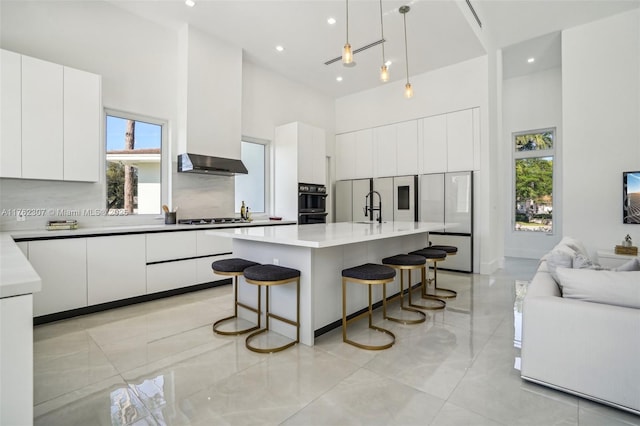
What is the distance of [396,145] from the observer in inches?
250

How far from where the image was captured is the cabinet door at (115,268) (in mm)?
3307

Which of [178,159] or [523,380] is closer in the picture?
[523,380]

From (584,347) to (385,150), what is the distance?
520 centimetres

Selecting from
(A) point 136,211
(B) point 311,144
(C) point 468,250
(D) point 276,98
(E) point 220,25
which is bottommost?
(C) point 468,250

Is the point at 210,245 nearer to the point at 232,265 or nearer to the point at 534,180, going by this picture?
the point at 232,265

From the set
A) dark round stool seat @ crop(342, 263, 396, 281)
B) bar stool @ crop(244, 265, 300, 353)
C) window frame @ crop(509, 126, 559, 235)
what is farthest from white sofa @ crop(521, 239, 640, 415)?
window frame @ crop(509, 126, 559, 235)

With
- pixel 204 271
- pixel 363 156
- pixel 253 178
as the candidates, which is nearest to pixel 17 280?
pixel 204 271

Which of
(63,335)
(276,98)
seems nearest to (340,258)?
(63,335)

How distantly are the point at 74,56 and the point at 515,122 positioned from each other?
8.00 metres

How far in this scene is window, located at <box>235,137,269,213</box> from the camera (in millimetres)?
5727

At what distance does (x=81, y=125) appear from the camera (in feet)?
11.3

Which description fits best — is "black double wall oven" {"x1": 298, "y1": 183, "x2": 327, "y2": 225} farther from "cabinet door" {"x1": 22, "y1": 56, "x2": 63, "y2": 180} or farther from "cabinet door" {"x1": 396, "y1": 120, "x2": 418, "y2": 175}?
"cabinet door" {"x1": 22, "y1": 56, "x2": 63, "y2": 180}

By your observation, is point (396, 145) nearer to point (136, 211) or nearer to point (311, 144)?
point (311, 144)

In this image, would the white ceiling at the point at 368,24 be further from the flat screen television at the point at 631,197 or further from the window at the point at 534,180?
the flat screen television at the point at 631,197
